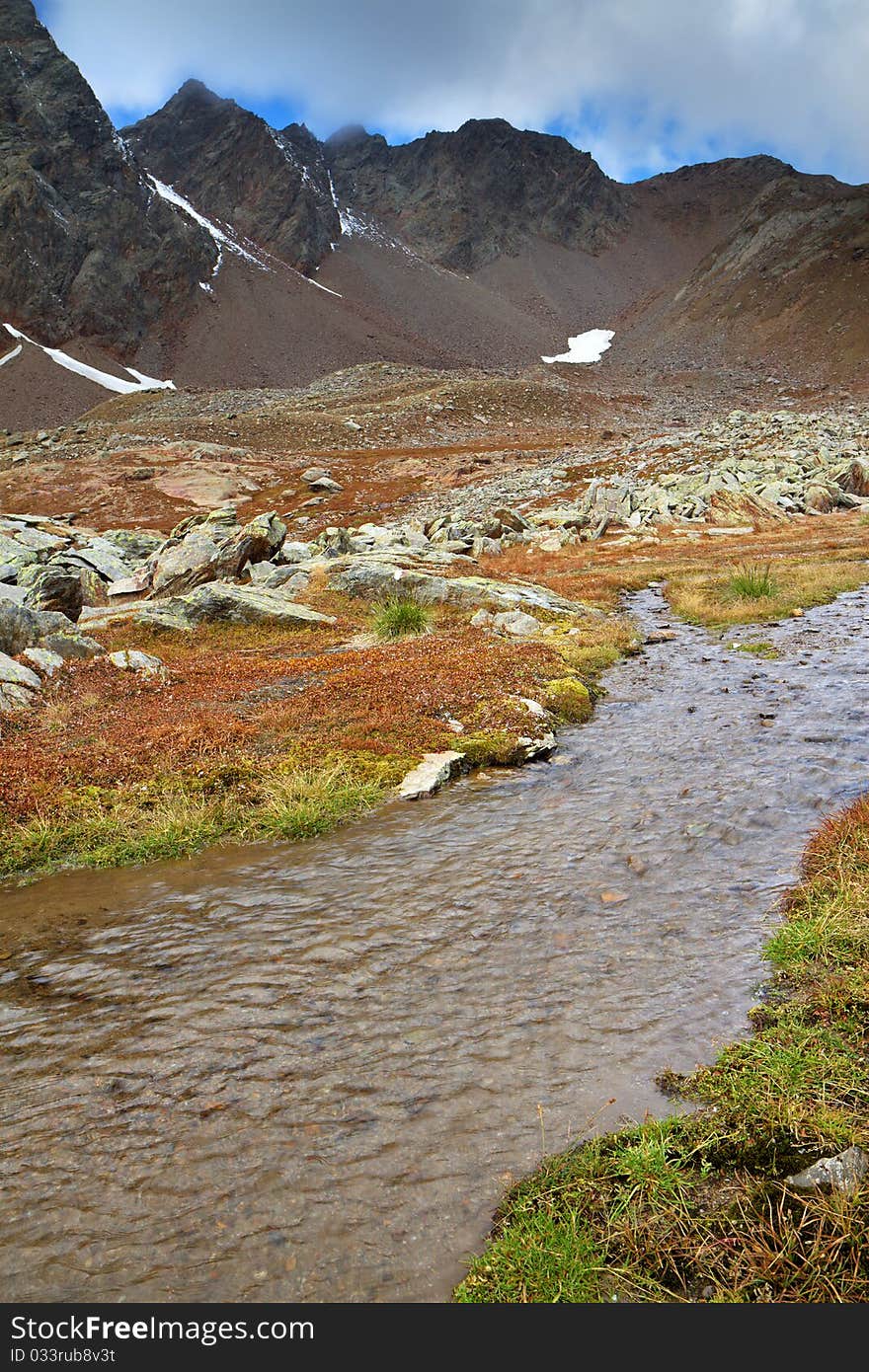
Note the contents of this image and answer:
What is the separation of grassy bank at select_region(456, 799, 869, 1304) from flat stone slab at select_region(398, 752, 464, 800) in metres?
6.58

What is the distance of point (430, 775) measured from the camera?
12336 mm

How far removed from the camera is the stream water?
4.57 m

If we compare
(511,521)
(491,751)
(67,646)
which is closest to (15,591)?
(67,646)

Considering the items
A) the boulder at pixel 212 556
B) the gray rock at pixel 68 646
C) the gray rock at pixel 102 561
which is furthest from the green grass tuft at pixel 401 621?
the gray rock at pixel 102 561

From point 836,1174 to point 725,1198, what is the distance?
2.20 feet

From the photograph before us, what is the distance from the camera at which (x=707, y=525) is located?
167ft

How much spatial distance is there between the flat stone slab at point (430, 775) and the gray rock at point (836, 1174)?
313 inches

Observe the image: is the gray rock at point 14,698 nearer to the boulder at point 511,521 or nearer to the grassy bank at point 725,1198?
the grassy bank at point 725,1198

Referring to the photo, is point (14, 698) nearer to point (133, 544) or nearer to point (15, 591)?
point (15, 591)

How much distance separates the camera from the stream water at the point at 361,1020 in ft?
15.0

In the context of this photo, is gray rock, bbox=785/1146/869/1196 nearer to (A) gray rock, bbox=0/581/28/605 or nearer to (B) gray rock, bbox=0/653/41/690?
(B) gray rock, bbox=0/653/41/690
